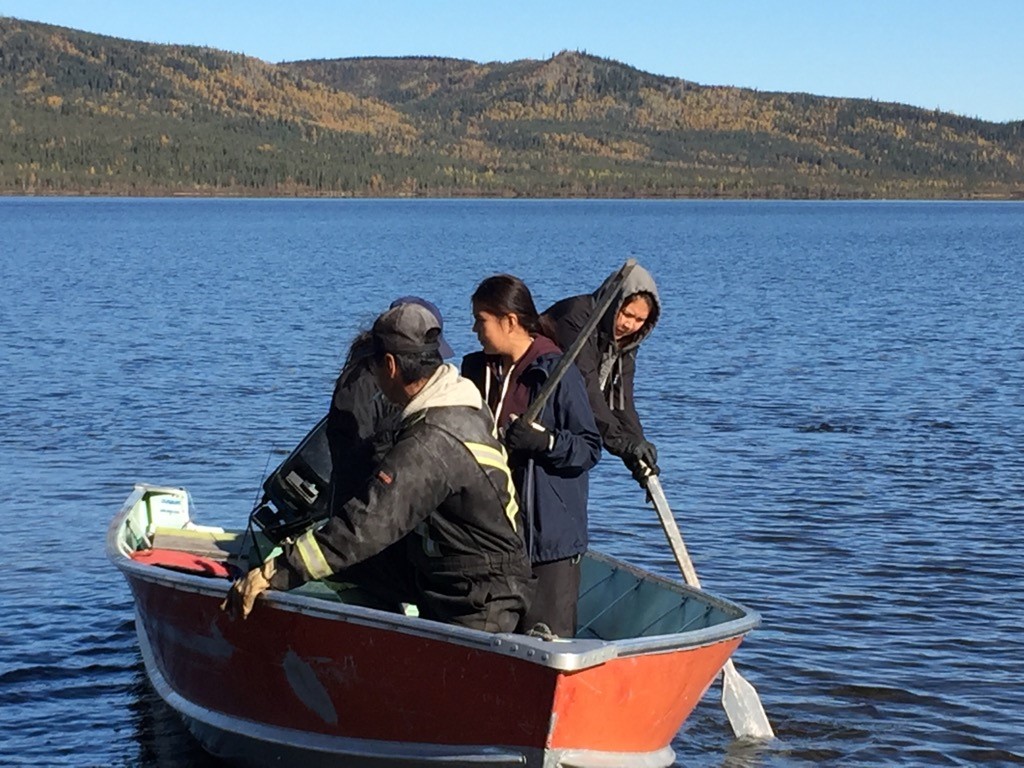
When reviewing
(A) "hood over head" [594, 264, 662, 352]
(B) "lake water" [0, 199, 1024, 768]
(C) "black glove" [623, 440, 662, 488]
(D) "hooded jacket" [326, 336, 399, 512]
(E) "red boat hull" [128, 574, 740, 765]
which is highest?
(A) "hood over head" [594, 264, 662, 352]

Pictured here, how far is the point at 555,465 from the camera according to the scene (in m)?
6.58

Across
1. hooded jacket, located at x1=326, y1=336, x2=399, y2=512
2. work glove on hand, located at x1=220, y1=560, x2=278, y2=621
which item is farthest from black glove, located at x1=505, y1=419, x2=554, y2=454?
work glove on hand, located at x1=220, y1=560, x2=278, y2=621

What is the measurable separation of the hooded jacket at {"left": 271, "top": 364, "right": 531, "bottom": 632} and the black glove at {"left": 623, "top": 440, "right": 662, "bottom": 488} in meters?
1.66

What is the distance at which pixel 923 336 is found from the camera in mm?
32812

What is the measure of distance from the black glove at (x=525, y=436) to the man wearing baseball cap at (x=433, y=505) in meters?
0.29

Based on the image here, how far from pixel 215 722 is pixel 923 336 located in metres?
26.9

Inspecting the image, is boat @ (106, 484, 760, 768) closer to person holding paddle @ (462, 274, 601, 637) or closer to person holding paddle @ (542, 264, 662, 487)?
person holding paddle @ (462, 274, 601, 637)

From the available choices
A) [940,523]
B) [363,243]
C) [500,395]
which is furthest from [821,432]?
[363,243]

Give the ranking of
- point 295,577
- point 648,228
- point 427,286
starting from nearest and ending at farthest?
point 295,577
point 427,286
point 648,228

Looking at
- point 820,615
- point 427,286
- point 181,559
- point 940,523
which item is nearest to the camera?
point 181,559

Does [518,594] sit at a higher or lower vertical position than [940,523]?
higher

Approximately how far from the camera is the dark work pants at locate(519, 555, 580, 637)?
6.87 metres

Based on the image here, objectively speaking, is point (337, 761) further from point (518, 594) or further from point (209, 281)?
point (209, 281)

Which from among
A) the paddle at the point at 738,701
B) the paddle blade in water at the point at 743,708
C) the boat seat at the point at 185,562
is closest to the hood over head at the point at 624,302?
the paddle at the point at 738,701
